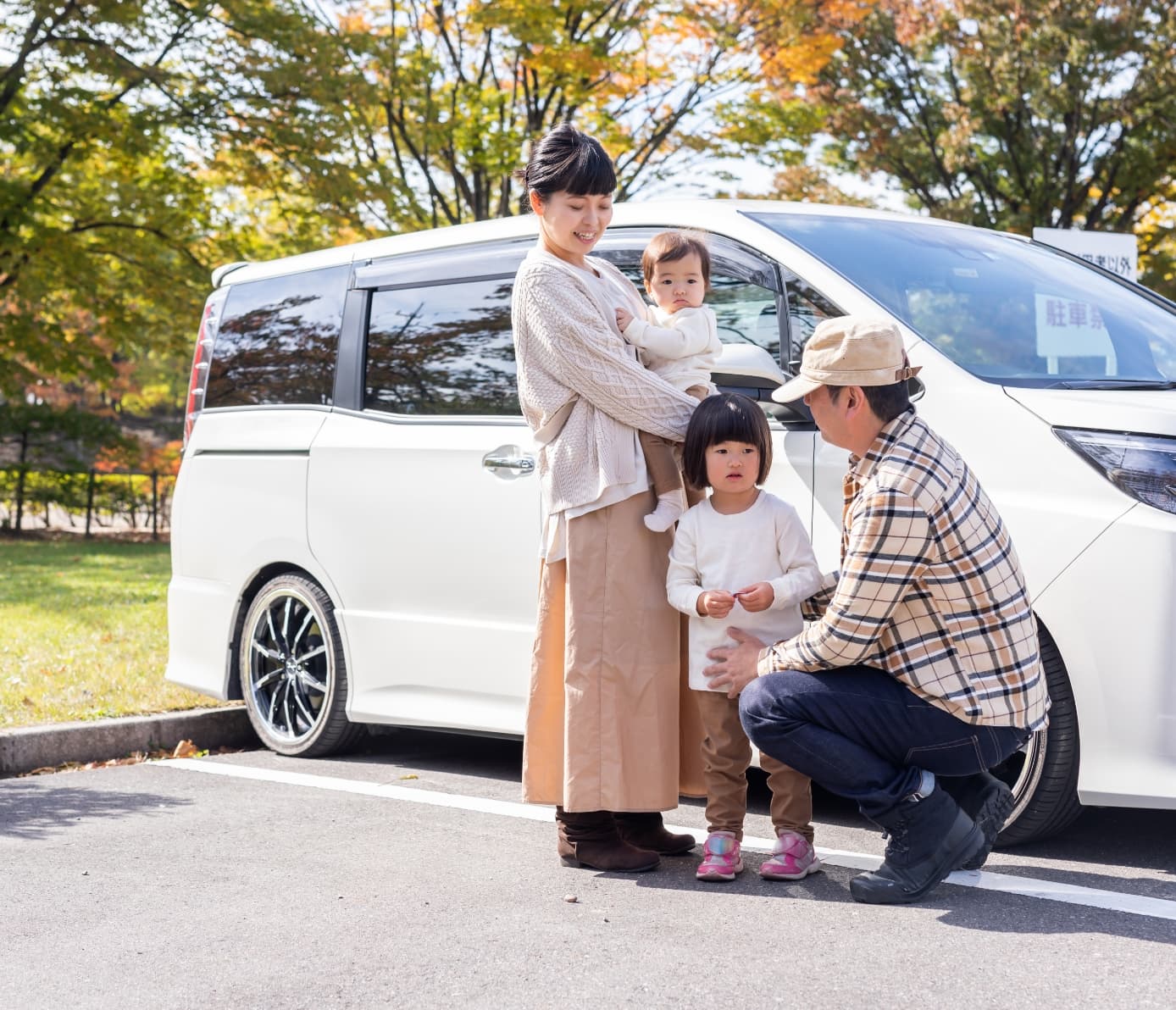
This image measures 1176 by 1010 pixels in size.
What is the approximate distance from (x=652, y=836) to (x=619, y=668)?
0.58m

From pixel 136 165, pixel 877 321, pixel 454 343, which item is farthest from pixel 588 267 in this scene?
pixel 136 165

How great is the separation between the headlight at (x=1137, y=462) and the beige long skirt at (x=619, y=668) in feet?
3.84

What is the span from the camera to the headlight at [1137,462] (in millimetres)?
3707

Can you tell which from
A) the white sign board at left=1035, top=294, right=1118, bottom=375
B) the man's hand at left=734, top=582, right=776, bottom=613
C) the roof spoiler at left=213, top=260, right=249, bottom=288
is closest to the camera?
the man's hand at left=734, top=582, right=776, bottom=613

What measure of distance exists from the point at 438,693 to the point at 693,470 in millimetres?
1832

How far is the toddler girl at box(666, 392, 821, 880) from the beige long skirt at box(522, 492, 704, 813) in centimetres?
11

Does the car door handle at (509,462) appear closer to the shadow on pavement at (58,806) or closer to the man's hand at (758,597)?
the man's hand at (758,597)

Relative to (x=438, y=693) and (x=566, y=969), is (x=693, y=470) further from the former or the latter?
(x=438, y=693)

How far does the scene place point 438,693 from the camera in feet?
17.6

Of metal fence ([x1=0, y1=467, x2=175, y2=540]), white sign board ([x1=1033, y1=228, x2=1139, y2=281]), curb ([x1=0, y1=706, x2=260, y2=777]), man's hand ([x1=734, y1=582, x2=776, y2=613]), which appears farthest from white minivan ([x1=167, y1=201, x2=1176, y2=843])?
metal fence ([x1=0, y1=467, x2=175, y2=540])

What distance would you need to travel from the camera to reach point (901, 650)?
3.56 m

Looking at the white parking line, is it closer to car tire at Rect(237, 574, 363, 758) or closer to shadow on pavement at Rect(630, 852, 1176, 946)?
shadow on pavement at Rect(630, 852, 1176, 946)

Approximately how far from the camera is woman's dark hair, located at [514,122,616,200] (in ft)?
13.0

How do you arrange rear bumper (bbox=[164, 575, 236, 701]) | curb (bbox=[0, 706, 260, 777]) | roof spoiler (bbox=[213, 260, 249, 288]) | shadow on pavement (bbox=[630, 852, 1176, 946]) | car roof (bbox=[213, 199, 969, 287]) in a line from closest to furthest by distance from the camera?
shadow on pavement (bbox=[630, 852, 1176, 946]) → car roof (bbox=[213, 199, 969, 287]) → curb (bbox=[0, 706, 260, 777]) → rear bumper (bbox=[164, 575, 236, 701]) → roof spoiler (bbox=[213, 260, 249, 288])
